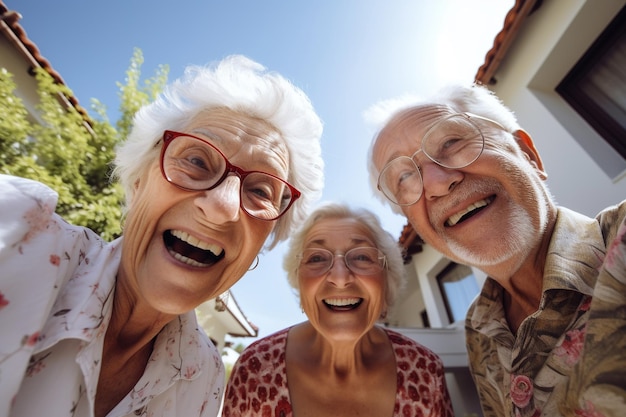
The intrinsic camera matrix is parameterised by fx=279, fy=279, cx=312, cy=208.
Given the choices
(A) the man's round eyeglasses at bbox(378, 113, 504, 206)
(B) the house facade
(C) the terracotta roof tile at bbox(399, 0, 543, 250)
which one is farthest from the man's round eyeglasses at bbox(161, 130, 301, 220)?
(C) the terracotta roof tile at bbox(399, 0, 543, 250)

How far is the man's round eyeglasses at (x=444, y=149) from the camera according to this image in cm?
164

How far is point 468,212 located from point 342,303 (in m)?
1.15

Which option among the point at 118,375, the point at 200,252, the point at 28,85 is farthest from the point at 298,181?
the point at 28,85

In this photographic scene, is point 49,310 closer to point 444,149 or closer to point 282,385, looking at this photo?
point 282,385

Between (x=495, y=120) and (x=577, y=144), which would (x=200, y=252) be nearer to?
(x=495, y=120)

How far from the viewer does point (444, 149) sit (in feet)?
5.72

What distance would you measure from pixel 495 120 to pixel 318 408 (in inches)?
93.2

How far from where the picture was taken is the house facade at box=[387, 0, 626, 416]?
9.87 feet

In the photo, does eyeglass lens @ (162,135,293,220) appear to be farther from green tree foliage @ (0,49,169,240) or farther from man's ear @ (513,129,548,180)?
green tree foliage @ (0,49,169,240)

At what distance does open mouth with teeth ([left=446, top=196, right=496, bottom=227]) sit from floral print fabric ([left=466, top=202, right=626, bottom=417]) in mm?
333

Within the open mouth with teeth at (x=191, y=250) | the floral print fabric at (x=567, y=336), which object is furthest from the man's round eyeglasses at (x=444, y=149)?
the open mouth with teeth at (x=191, y=250)

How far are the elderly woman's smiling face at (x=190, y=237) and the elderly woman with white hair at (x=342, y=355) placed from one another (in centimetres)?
99

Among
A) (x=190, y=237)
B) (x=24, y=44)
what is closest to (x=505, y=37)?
(x=190, y=237)

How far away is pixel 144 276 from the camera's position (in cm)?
118
